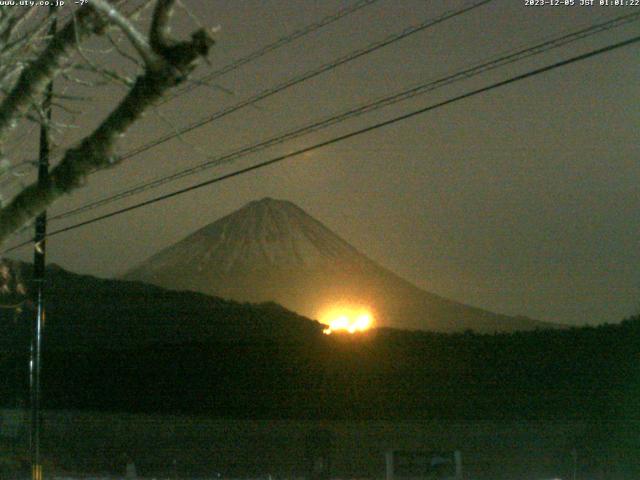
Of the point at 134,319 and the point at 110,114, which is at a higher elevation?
the point at 134,319

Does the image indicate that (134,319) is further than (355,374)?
Yes

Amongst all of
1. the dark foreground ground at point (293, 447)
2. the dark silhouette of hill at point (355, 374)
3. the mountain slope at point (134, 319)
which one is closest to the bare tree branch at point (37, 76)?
the dark foreground ground at point (293, 447)

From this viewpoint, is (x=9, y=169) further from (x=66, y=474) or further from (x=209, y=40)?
(x=66, y=474)

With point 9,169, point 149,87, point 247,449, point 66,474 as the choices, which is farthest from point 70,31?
point 247,449

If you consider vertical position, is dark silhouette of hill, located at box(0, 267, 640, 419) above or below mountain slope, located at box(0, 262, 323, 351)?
below

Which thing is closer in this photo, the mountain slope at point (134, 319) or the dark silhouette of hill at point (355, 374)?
the dark silhouette of hill at point (355, 374)

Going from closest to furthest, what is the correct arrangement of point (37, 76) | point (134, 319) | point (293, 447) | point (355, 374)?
point (37, 76) < point (293, 447) < point (355, 374) < point (134, 319)

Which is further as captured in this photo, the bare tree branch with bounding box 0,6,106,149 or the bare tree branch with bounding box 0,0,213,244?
the bare tree branch with bounding box 0,6,106,149

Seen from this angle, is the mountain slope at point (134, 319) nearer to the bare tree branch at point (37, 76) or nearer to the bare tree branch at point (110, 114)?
the bare tree branch at point (37, 76)

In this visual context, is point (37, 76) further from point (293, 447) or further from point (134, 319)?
point (134, 319)

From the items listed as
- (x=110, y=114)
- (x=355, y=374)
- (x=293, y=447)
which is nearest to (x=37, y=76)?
(x=110, y=114)

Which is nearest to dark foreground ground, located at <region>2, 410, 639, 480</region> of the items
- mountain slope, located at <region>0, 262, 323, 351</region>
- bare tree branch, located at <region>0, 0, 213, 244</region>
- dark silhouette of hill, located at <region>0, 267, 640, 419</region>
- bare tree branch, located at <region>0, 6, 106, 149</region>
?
dark silhouette of hill, located at <region>0, 267, 640, 419</region>

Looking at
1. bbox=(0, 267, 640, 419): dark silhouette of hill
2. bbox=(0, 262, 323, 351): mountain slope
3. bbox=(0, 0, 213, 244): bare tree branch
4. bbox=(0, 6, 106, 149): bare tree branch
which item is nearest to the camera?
bbox=(0, 0, 213, 244): bare tree branch

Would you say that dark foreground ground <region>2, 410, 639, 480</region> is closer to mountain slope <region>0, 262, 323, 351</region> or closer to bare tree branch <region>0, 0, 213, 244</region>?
mountain slope <region>0, 262, 323, 351</region>
